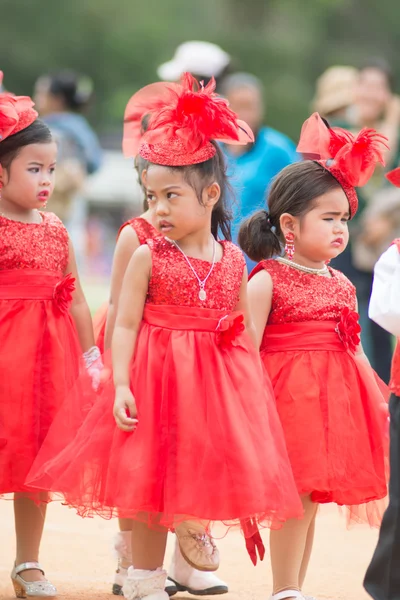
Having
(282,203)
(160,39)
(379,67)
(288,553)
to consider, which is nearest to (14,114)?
(282,203)

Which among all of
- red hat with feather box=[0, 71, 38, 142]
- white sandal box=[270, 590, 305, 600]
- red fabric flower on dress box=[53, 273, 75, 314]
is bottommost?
white sandal box=[270, 590, 305, 600]

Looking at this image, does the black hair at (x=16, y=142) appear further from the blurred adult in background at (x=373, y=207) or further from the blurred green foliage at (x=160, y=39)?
the blurred green foliage at (x=160, y=39)

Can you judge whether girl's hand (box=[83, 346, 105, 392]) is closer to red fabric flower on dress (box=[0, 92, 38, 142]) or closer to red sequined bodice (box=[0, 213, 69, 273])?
red sequined bodice (box=[0, 213, 69, 273])

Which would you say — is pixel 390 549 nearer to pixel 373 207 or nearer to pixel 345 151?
pixel 345 151

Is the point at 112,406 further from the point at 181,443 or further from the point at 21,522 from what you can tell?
the point at 21,522

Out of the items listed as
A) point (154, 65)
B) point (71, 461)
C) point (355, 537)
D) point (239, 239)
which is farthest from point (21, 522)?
point (154, 65)

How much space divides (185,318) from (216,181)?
1.63 feet

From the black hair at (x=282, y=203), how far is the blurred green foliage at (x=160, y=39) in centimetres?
2823

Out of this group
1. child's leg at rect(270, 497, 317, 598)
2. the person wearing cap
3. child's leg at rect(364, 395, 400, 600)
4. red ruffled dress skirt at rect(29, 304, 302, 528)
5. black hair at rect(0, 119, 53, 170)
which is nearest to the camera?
child's leg at rect(364, 395, 400, 600)

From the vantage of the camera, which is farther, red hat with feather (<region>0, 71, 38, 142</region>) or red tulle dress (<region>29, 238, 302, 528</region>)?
red hat with feather (<region>0, 71, 38, 142</region>)

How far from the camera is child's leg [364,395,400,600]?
3.59 m

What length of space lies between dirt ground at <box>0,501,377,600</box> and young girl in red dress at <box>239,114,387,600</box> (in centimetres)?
46

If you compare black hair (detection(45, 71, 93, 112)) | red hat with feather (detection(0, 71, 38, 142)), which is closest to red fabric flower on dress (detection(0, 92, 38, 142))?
red hat with feather (detection(0, 71, 38, 142))

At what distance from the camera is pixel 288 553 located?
13.2 feet
